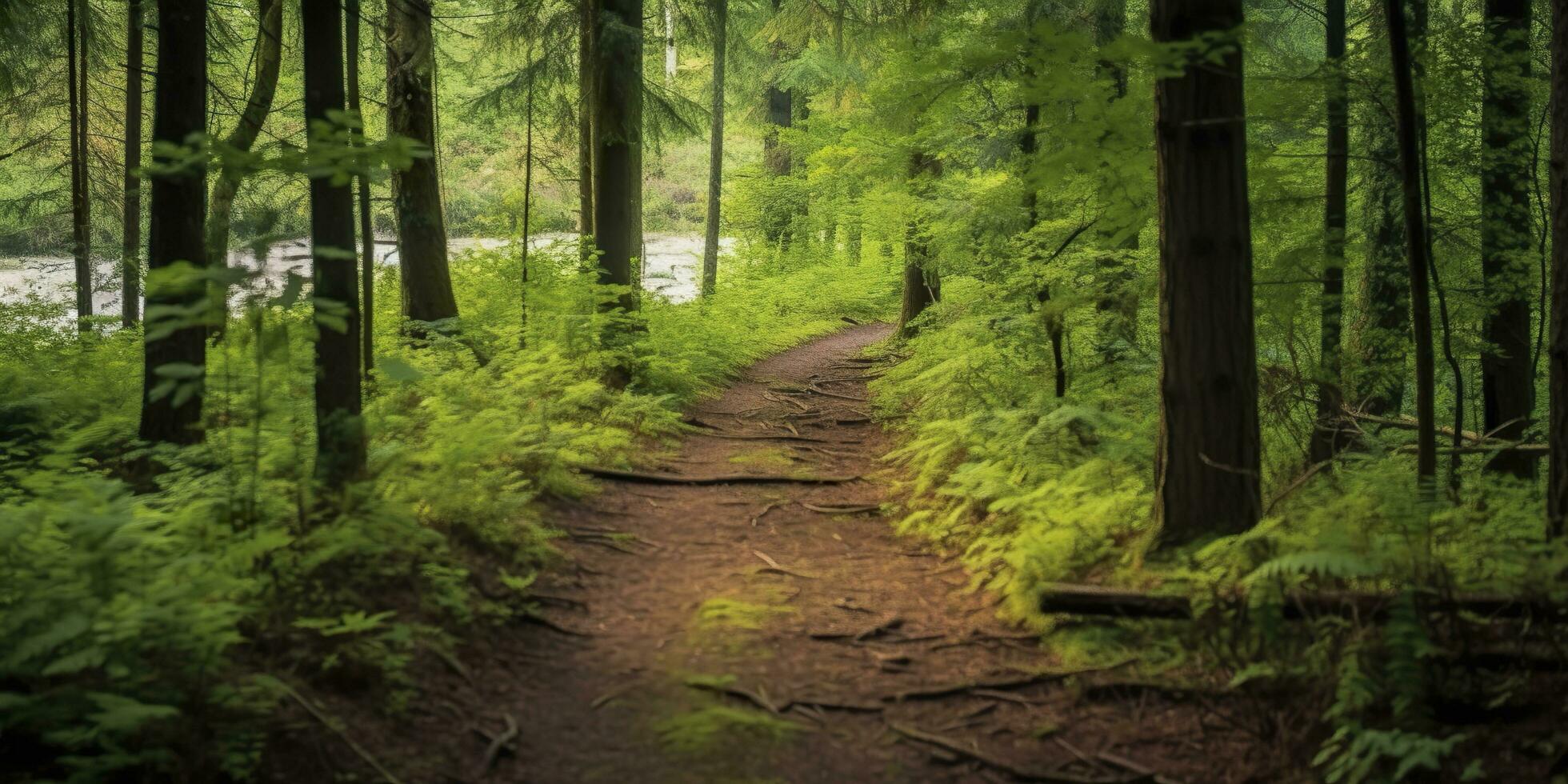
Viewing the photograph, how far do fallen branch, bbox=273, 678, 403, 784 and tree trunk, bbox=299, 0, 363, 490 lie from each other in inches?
65.3

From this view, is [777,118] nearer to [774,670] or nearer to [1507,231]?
[1507,231]

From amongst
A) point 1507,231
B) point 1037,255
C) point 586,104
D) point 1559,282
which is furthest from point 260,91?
point 1507,231

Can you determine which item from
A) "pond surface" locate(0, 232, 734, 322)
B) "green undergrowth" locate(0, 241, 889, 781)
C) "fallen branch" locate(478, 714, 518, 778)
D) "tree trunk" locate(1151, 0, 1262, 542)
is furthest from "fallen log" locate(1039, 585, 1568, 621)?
"pond surface" locate(0, 232, 734, 322)

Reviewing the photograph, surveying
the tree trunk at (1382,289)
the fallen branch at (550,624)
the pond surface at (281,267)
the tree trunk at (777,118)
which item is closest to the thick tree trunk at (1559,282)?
the tree trunk at (1382,289)

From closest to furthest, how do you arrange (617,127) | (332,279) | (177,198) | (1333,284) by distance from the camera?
1. (332,279)
2. (177,198)
3. (1333,284)
4. (617,127)

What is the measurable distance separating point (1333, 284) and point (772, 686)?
7.02 metres

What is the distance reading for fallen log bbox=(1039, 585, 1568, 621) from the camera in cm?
402

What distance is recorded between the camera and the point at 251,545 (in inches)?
158

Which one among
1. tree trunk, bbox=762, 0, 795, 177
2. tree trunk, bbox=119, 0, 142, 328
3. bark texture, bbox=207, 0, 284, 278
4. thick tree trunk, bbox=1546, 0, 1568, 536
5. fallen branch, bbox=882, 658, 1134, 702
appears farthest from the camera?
tree trunk, bbox=762, 0, 795, 177

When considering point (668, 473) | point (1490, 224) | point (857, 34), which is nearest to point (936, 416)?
point (668, 473)

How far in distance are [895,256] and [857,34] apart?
12.9 m

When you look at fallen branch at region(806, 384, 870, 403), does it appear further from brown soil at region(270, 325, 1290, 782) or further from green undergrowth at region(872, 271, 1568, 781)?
brown soil at region(270, 325, 1290, 782)

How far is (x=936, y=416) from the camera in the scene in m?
9.81

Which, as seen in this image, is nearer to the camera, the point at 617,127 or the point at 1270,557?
the point at 1270,557
